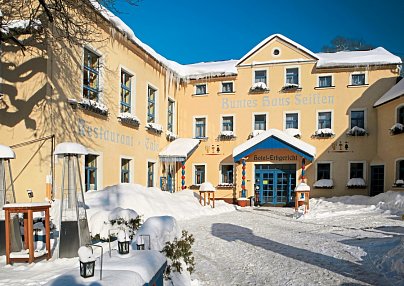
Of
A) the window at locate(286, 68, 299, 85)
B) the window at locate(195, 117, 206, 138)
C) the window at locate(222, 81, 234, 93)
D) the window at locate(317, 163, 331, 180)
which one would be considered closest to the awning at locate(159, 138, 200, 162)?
the window at locate(195, 117, 206, 138)

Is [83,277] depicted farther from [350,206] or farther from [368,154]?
[368,154]

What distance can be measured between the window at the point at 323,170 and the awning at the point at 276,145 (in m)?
1.91

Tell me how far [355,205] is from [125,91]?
11.1m

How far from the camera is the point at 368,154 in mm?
15641

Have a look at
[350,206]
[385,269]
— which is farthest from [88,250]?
[350,206]

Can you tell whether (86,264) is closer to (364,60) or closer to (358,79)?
(358,79)

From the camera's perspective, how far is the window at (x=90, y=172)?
404 inches

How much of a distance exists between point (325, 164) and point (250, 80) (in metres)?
6.07

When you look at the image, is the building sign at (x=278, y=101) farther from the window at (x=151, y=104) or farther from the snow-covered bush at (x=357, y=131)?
the window at (x=151, y=104)

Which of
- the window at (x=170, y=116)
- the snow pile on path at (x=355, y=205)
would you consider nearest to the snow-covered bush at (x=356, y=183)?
the snow pile on path at (x=355, y=205)

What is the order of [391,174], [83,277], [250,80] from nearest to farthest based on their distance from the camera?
[83,277] < [391,174] < [250,80]

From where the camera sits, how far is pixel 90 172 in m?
10.5

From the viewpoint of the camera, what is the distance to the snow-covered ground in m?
4.59

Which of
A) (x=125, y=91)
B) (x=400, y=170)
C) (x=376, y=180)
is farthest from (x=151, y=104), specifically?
(x=400, y=170)
